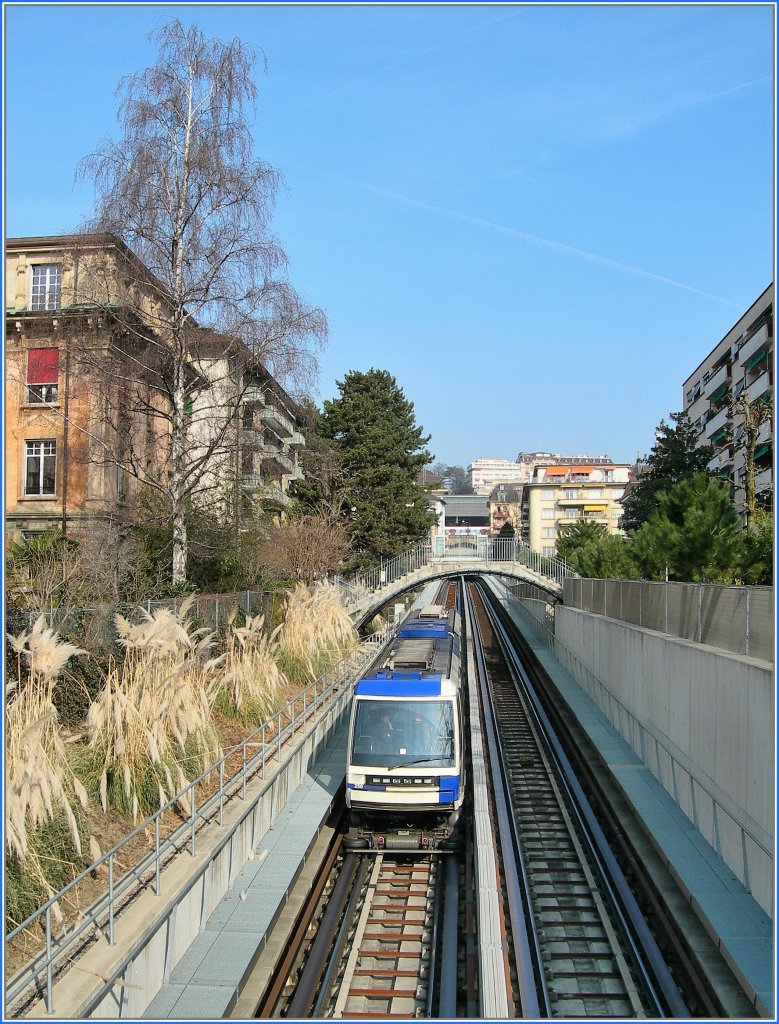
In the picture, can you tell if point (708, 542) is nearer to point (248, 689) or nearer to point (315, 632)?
point (315, 632)

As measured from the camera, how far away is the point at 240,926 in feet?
32.3

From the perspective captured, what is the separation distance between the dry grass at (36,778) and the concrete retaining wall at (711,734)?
734 cm

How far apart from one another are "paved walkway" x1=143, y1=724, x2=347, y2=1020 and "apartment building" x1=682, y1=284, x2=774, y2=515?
88.3ft

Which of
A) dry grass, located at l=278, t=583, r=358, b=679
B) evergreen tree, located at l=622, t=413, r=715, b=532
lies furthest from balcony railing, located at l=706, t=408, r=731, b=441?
dry grass, located at l=278, t=583, r=358, b=679

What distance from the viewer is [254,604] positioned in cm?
2356

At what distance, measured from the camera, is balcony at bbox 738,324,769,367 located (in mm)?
47541

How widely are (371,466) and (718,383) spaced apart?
29072mm

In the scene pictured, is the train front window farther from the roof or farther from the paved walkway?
the roof

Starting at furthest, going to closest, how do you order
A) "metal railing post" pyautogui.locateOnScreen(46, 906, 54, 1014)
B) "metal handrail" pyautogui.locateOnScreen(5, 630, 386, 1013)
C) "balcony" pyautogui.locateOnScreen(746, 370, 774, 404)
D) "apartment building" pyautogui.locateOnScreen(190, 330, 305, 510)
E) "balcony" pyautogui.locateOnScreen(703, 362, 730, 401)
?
"balcony" pyautogui.locateOnScreen(703, 362, 730, 401)
"balcony" pyautogui.locateOnScreen(746, 370, 774, 404)
"apartment building" pyautogui.locateOnScreen(190, 330, 305, 510)
"metal handrail" pyautogui.locateOnScreen(5, 630, 386, 1013)
"metal railing post" pyautogui.locateOnScreen(46, 906, 54, 1014)

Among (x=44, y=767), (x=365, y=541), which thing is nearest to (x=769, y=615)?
(x=44, y=767)

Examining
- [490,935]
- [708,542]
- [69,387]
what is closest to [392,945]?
[490,935]

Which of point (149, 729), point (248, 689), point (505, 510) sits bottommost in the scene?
point (248, 689)

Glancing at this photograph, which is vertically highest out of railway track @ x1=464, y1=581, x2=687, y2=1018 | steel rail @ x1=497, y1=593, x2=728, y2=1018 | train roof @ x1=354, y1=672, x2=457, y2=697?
train roof @ x1=354, y1=672, x2=457, y2=697

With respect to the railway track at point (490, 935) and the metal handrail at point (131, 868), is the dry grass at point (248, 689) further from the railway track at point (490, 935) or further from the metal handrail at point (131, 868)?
the railway track at point (490, 935)
